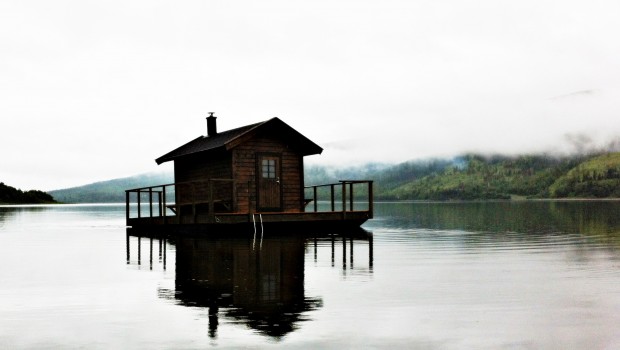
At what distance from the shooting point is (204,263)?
18375 millimetres

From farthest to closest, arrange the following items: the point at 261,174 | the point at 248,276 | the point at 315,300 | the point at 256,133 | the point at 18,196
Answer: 1. the point at 18,196
2. the point at 261,174
3. the point at 256,133
4. the point at 248,276
5. the point at 315,300

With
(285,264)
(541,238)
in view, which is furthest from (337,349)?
(541,238)

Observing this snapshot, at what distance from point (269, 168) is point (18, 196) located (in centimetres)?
15285

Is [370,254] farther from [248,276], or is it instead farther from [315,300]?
[315,300]

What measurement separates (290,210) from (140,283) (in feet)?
70.8

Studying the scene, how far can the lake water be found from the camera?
8.59 metres

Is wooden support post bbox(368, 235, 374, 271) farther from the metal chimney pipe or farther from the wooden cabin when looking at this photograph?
the metal chimney pipe

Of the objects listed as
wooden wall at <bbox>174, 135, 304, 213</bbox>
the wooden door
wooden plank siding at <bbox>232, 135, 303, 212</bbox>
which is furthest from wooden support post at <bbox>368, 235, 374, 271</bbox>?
the wooden door

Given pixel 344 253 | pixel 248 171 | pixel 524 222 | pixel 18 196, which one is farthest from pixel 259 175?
pixel 18 196

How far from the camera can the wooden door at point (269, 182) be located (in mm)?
34594

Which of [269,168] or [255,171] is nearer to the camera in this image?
[255,171]

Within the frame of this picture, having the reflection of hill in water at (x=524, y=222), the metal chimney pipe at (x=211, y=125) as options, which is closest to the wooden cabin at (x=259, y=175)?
the metal chimney pipe at (x=211, y=125)

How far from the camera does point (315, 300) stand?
11.4 m

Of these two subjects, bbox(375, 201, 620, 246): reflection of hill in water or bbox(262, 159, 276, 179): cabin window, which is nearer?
bbox(375, 201, 620, 246): reflection of hill in water
